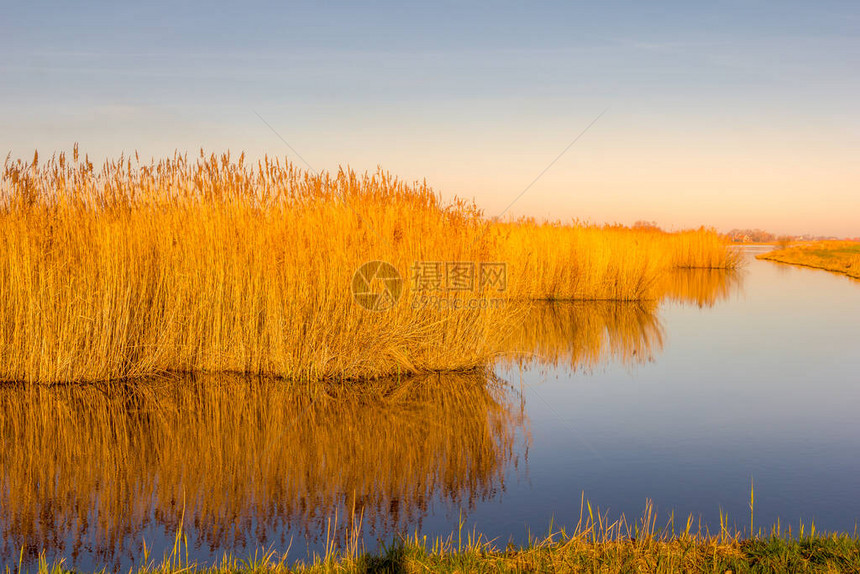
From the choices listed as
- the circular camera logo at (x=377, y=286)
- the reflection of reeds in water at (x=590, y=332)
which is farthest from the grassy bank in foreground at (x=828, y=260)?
the circular camera logo at (x=377, y=286)

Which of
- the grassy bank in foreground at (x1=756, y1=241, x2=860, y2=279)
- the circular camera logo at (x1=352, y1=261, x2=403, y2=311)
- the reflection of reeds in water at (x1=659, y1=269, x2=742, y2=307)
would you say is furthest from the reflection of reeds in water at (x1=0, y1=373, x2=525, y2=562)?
the grassy bank in foreground at (x1=756, y1=241, x2=860, y2=279)

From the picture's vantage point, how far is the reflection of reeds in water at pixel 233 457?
4078 mm

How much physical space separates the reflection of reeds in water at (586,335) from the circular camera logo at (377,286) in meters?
2.08

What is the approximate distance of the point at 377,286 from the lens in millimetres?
8078

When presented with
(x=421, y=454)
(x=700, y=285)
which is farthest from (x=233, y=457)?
(x=700, y=285)

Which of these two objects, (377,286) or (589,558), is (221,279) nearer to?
(377,286)

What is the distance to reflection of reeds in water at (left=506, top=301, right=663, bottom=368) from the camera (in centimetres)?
952

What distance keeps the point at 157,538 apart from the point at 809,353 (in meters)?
9.50

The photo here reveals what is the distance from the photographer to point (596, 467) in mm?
5184

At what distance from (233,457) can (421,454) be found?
1.46m

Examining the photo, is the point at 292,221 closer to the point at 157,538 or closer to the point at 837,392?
the point at 157,538

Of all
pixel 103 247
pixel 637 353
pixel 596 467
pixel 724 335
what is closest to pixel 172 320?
pixel 103 247

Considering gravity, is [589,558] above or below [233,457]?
above

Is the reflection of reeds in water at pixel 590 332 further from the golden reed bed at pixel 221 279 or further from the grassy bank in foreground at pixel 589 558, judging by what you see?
the grassy bank in foreground at pixel 589 558
